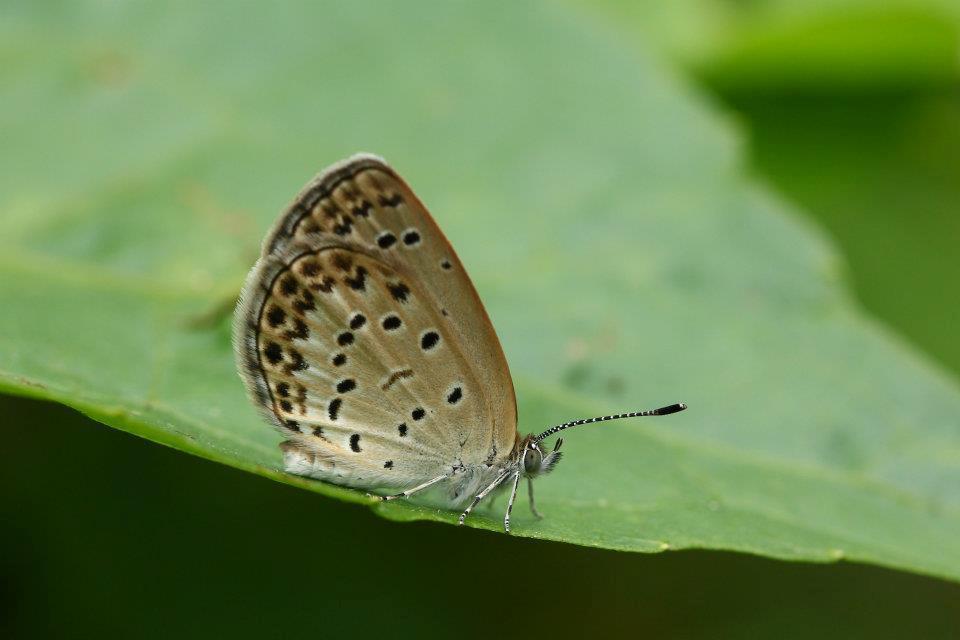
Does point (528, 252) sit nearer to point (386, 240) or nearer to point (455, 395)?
point (455, 395)

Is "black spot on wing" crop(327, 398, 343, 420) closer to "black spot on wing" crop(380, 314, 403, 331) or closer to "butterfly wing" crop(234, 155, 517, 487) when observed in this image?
"butterfly wing" crop(234, 155, 517, 487)

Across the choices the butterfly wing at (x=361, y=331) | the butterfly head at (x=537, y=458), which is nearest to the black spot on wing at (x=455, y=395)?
the butterfly wing at (x=361, y=331)

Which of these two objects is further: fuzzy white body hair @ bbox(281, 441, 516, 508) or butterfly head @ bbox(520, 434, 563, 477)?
butterfly head @ bbox(520, 434, 563, 477)

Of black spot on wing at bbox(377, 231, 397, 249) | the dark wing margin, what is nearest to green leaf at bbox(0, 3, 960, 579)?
the dark wing margin

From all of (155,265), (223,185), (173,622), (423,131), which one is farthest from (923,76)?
(173,622)

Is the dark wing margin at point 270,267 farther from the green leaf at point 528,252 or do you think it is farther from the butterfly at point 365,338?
the green leaf at point 528,252

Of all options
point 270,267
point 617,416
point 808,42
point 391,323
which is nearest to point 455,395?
point 391,323
